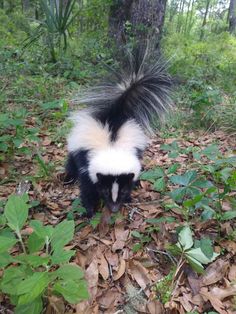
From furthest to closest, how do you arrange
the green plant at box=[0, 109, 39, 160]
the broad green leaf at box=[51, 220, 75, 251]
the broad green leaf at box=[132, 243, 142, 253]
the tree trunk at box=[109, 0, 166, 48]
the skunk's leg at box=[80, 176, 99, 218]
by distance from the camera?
the tree trunk at box=[109, 0, 166, 48] → the green plant at box=[0, 109, 39, 160] → the skunk's leg at box=[80, 176, 99, 218] → the broad green leaf at box=[132, 243, 142, 253] → the broad green leaf at box=[51, 220, 75, 251]

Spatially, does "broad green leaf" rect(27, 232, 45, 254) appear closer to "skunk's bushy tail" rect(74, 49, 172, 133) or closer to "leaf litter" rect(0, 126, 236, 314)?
"leaf litter" rect(0, 126, 236, 314)

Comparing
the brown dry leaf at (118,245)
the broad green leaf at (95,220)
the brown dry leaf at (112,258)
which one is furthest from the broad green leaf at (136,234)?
the broad green leaf at (95,220)

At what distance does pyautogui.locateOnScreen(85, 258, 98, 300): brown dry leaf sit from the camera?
240 centimetres

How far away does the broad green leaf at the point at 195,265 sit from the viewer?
2439 millimetres

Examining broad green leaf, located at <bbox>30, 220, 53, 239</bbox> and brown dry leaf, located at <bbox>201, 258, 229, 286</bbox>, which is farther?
brown dry leaf, located at <bbox>201, 258, 229, 286</bbox>

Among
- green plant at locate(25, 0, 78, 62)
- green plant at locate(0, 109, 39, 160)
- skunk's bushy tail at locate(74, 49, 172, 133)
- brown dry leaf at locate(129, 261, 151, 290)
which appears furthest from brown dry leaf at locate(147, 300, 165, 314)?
green plant at locate(25, 0, 78, 62)

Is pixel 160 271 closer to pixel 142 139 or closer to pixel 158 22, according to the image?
pixel 142 139

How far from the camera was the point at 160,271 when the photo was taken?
2.59 metres

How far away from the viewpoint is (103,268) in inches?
102

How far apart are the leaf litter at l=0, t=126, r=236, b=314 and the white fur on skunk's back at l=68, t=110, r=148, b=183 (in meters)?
0.41

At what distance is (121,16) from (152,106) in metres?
4.19

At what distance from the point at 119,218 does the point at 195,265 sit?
844 mm

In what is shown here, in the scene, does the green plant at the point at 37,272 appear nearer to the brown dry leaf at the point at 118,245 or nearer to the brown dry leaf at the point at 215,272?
the brown dry leaf at the point at 118,245

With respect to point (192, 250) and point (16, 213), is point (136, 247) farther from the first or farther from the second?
point (16, 213)
